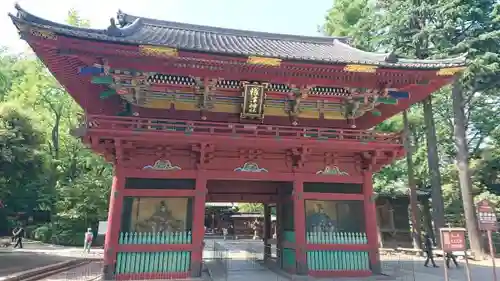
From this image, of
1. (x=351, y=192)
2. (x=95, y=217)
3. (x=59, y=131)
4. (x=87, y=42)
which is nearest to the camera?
(x=87, y=42)

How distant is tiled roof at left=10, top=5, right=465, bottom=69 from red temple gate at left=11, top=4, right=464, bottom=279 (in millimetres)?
133

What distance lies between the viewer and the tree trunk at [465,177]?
18.9 m

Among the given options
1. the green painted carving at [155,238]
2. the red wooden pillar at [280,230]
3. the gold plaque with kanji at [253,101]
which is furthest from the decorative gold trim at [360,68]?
the green painted carving at [155,238]

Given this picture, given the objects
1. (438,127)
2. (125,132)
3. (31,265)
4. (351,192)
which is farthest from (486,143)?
(31,265)

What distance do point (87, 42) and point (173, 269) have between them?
281 inches

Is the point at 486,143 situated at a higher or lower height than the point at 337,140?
higher

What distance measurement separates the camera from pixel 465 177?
64.4 ft

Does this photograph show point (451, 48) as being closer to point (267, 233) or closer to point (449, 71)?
point (449, 71)

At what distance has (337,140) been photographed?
11.8 m

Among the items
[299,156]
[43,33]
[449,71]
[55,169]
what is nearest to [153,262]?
[299,156]

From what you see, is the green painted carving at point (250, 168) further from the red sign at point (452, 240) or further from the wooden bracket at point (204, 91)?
the red sign at point (452, 240)

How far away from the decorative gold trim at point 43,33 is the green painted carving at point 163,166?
456 cm

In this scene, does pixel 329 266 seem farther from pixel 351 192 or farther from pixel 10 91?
pixel 10 91

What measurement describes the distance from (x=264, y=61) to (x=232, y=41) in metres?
6.14
